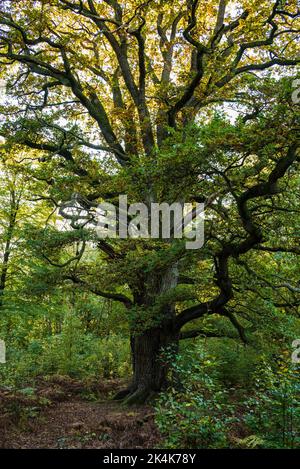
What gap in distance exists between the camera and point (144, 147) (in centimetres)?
1007

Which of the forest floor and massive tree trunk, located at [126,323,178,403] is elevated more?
massive tree trunk, located at [126,323,178,403]

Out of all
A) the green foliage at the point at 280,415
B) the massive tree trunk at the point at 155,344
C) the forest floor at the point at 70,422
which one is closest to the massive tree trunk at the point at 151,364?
the massive tree trunk at the point at 155,344

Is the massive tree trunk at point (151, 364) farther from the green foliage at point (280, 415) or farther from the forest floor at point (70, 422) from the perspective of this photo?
the green foliage at point (280, 415)

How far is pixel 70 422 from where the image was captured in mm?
7770

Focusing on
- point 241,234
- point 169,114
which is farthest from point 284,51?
point 241,234

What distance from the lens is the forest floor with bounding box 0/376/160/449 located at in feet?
21.1

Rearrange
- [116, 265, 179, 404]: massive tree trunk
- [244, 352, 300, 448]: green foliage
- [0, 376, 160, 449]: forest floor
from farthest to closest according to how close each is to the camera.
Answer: [116, 265, 179, 404]: massive tree trunk < [0, 376, 160, 449]: forest floor < [244, 352, 300, 448]: green foliage

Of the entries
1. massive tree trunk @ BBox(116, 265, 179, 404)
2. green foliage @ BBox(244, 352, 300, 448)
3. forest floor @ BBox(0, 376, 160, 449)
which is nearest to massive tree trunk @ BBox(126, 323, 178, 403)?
massive tree trunk @ BBox(116, 265, 179, 404)

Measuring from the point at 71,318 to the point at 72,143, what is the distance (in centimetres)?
680

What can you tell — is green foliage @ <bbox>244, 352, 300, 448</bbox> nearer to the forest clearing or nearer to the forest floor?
the forest clearing

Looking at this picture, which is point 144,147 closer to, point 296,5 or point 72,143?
point 72,143

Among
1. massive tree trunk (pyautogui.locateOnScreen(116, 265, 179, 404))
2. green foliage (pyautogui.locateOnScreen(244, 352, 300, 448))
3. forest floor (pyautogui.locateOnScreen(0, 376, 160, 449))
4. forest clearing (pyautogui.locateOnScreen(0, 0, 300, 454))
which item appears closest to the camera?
green foliage (pyautogui.locateOnScreen(244, 352, 300, 448))

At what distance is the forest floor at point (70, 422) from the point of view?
21.1 feet

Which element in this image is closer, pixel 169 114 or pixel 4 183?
pixel 169 114
